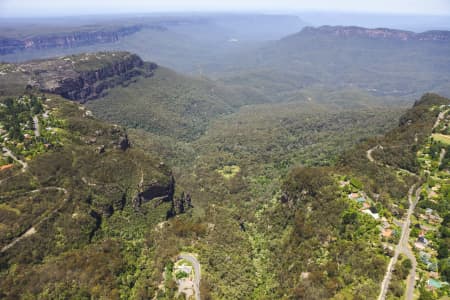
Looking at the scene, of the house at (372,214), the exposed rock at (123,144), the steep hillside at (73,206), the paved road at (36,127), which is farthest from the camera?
the exposed rock at (123,144)

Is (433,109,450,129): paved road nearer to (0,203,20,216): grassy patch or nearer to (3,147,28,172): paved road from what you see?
(0,203,20,216): grassy patch

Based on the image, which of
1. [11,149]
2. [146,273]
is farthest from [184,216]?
[11,149]

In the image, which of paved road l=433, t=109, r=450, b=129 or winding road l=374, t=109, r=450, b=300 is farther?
paved road l=433, t=109, r=450, b=129

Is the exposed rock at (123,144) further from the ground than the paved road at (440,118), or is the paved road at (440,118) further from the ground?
the paved road at (440,118)

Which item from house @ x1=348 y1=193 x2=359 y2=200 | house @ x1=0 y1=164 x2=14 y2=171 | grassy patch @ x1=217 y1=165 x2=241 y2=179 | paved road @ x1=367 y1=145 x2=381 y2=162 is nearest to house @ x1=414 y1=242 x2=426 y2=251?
house @ x1=348 y1=193 x2=359 y2=200

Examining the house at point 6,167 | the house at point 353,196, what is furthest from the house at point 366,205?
the house at point 6,167

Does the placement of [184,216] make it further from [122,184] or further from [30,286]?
[30,286]

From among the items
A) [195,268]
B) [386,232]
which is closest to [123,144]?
[195,268]

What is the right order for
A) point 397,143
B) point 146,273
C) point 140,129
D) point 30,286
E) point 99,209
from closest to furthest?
point 30,286, point 146,273, point 99,209, point 397,143, point 140,129

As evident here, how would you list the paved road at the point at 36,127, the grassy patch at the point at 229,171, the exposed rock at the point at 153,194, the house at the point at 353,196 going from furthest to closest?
the grassy patch at the point at 229,171 < the paved road at the point at 36,127 < the exposed rock at the point at 153,194 < the house at the point at 353,196

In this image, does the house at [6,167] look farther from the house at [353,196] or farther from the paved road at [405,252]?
the paved road at [405,252]

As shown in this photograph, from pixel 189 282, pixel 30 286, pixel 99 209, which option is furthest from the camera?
pixel 99 209
